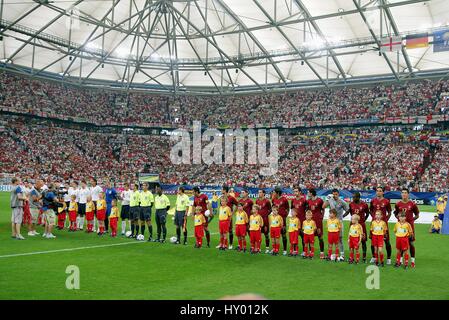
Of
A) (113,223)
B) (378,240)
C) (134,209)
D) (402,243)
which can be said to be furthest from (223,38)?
(402,243)

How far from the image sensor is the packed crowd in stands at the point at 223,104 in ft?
170

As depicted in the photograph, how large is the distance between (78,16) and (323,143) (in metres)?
33.1

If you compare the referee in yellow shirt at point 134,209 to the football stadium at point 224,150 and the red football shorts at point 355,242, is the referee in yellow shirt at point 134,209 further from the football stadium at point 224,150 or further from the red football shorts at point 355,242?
the red football shorts at point 355,242

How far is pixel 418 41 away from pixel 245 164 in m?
29.5

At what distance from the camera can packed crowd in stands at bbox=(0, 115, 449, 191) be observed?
46.4 metres

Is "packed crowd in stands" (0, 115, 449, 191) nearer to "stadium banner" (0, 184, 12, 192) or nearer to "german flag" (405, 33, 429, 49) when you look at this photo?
"stadium banner" (0, 184, 12, 192)

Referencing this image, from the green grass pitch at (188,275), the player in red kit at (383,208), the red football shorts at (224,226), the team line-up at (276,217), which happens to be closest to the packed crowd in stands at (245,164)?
the team line-up at (276,217)

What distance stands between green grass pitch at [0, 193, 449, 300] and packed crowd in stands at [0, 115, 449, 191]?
32.4 m

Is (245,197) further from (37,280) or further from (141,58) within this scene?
(141,58)

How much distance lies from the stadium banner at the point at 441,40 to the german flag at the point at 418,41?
58cm

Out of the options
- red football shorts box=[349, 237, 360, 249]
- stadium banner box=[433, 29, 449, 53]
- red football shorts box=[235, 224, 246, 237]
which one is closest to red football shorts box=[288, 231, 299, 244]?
red football shorts box=[235, 224, 246, 237]

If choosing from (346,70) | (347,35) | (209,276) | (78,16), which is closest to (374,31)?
(347,35)

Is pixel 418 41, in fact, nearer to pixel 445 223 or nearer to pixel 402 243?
pixel 445 223

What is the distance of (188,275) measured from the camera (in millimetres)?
10453
